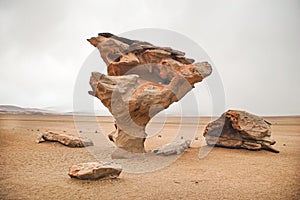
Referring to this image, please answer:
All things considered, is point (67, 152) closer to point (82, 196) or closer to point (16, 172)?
point (16, 172)

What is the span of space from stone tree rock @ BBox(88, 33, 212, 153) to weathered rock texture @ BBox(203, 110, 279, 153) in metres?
4.47

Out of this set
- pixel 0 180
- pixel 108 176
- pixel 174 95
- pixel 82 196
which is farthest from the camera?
pixel 174 95

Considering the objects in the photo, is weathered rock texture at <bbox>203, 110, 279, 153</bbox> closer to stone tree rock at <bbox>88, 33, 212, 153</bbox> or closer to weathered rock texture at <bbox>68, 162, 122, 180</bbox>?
stone tree rock at <bbox>88, 33, 212, 153</bbox>

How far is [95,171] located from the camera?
5.91m

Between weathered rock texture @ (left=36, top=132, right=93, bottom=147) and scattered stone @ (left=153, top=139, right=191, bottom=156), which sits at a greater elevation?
weathered rock texture @ (left=36, top=132, right=93, bottom=147)

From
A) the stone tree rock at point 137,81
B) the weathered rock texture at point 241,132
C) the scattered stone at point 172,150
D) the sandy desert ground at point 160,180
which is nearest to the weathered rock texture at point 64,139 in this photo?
the sandy desert ground at point 160,180

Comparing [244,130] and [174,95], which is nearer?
[174,95]

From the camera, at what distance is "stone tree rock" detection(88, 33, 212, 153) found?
9.52 m

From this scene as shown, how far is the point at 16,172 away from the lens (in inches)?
263

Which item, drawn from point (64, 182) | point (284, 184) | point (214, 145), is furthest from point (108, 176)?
point (214, 145)

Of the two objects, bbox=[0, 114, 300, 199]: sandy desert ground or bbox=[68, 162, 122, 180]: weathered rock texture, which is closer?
bbox=[0, 114, 300, 199]: sandy desert ground

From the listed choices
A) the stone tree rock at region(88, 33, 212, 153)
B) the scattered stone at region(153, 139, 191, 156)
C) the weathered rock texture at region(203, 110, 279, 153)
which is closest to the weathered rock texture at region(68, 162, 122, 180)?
the stone tree rock at region(88, 33, 212, 153)

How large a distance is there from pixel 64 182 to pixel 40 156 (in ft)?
13.9

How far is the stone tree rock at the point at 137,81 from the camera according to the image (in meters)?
9.52
